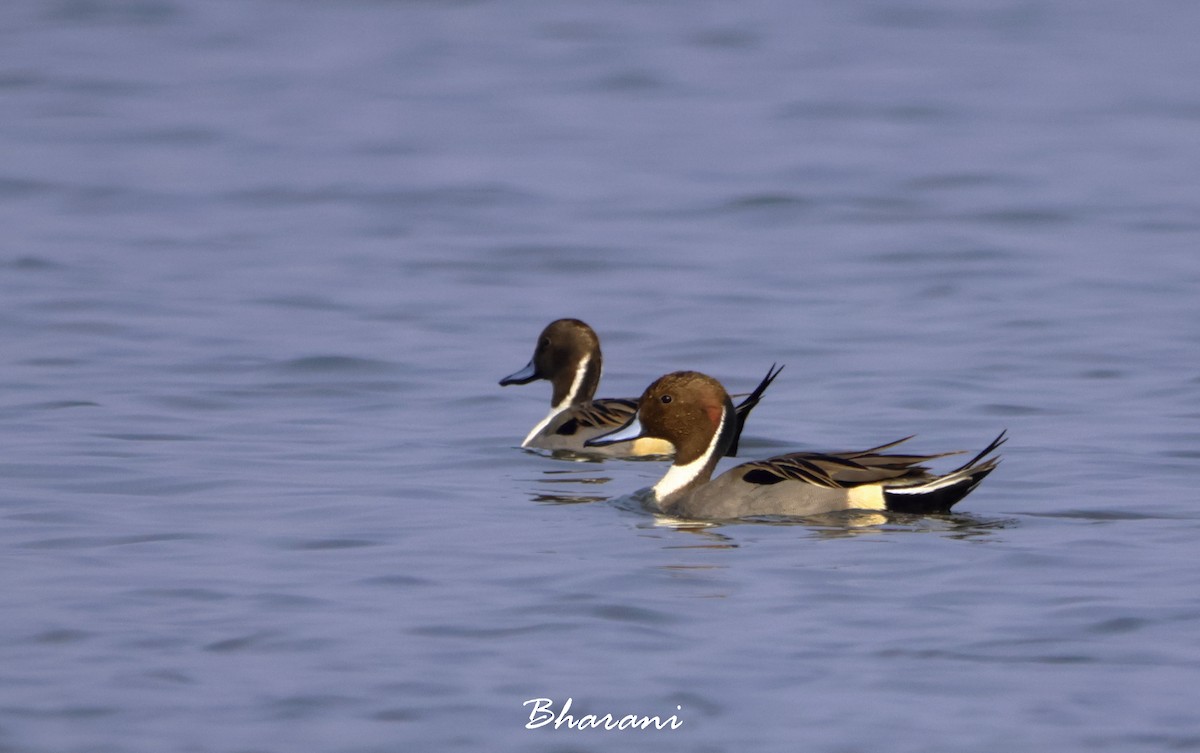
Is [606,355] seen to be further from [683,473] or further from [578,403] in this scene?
[683,473]

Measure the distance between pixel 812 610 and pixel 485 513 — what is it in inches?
87.9

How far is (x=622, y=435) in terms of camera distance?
9.55 meters

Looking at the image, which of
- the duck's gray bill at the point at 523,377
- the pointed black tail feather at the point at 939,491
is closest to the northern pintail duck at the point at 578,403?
the duck's gray bill at the point at 523,377

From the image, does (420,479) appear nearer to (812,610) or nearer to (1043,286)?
(812,610)

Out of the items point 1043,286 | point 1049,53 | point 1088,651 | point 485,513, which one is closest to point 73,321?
point 485,513

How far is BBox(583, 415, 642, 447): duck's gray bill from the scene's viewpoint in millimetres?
9492

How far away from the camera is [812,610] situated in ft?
23.0

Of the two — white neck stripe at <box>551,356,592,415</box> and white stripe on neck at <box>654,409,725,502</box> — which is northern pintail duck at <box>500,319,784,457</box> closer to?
white neck stripe at <box>551,356,592,415</box>

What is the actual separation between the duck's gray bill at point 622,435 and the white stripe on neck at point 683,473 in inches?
13.3

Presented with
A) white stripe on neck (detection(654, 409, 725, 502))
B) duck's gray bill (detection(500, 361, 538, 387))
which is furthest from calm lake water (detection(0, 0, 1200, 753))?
duck's gray bill (detection(500, 361, 538, 387))

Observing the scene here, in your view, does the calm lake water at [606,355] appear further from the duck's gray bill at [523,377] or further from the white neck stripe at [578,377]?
the white neck stripe at [578,377]

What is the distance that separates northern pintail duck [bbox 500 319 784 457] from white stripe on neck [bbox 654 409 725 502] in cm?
24

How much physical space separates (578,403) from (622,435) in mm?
2070

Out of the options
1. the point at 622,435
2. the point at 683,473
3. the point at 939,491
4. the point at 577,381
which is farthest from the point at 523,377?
the point at 939,491
